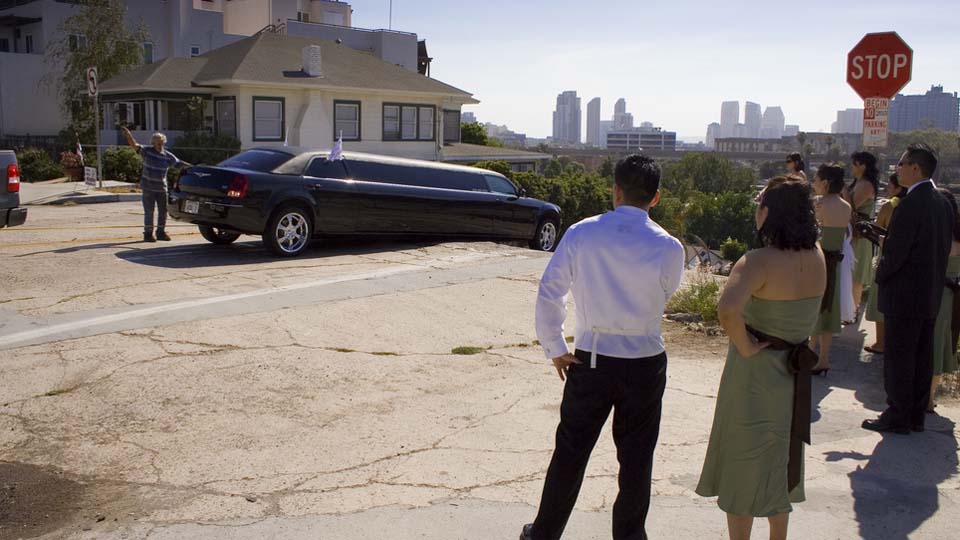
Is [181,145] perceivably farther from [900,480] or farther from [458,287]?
[900,480]

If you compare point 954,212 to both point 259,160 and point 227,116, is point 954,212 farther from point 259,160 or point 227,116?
point 227,116

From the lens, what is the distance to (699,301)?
10.1 metres

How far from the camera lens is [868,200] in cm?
956

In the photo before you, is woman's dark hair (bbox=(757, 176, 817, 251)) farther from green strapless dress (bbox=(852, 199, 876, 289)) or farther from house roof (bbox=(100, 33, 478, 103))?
house roof (bbox=(100, 33, 478, 103))

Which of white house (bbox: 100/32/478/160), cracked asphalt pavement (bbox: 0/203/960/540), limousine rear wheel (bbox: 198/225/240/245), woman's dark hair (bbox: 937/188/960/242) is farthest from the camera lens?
white house (bbox: 100/32/478/160)

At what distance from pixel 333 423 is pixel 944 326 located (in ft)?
15.3

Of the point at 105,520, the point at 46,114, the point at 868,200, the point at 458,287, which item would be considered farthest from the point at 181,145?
the point at 105,520

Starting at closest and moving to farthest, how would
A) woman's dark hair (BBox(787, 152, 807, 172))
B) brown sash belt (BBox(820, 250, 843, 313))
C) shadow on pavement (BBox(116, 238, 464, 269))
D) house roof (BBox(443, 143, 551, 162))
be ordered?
brown sash belt (BBox(820, 250, 843, 313)), woman's dark hair (BBox(787, 152, 807, 172)), shadow on pavement (BBox(116, 238, 464, 269)), house roof (BBox(443, 143, 551, 162))

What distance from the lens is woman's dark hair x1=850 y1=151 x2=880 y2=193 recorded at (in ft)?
30.8

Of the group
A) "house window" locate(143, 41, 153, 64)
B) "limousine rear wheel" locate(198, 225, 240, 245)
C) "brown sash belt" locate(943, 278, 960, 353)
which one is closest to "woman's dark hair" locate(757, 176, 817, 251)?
"brown sash belt" locate(943, 278, 960, 353)

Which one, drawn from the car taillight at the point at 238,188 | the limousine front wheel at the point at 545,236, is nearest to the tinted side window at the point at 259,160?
the car taillight at the point at 238,188

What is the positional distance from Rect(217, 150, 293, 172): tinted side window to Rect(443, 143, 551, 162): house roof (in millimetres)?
27424

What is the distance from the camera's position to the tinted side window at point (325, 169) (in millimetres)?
13281

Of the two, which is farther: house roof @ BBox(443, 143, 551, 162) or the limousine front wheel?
house roof @ BBox(443, 143, 551, 162)
